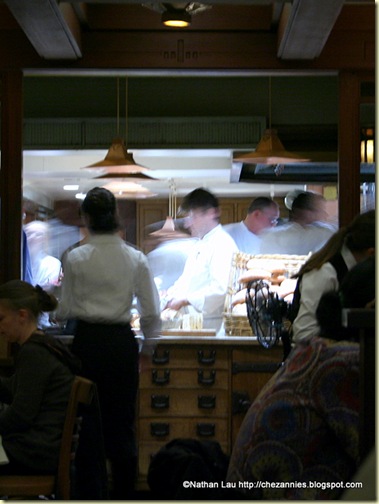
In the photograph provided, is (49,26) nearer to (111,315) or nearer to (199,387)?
(111,315)

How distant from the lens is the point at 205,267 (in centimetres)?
571

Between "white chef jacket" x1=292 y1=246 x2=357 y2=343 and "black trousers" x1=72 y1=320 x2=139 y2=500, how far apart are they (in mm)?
956

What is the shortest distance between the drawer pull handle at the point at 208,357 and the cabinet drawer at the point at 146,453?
1.44 feet

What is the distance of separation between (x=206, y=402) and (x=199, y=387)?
3.4 inches

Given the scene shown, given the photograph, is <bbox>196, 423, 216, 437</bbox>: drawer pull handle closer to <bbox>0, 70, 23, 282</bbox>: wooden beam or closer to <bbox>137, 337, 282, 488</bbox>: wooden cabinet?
<bbox>137, 337, 282, 488</bbox>: wooden cabinet

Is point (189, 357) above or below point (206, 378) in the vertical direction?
above

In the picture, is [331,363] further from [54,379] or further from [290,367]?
[54,379]

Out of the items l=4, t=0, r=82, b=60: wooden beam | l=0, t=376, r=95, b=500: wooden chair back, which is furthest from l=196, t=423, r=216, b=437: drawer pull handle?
l=4, t=0, r=82, b=60: wooden beam

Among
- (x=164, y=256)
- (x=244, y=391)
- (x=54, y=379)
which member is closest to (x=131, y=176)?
(x=164, y=256)

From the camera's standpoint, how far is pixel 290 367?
2502mm

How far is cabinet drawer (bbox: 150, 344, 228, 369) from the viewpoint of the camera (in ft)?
16.6

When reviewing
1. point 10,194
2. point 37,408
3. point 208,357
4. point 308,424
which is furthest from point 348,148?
point 308,424

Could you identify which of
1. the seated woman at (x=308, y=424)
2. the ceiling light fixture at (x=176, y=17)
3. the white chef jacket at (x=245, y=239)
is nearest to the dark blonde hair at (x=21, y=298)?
the seated woman at (x=308, y=424)

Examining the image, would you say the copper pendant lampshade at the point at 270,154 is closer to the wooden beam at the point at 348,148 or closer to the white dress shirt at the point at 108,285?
the wooden beam at the point at 348,148
